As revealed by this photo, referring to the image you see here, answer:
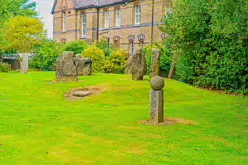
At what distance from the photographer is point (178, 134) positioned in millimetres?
9211

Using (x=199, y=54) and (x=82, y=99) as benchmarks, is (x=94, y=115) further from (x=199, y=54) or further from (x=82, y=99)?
(x=199, y=54)

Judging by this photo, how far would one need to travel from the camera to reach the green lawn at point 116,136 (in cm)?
679

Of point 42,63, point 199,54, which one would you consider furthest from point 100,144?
point 42,63

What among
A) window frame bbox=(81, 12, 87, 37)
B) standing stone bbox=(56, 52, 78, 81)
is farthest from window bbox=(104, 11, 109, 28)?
standing stone bbox=(56, 52, 78, 81)

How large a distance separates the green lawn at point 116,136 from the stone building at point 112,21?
69.1 ft

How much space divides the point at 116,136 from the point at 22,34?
117 feet

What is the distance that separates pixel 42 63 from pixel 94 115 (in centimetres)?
2668

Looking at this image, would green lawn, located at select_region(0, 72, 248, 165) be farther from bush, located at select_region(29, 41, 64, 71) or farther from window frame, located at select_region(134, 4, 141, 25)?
window frame, located at select_region(134, 4, 141, 25)

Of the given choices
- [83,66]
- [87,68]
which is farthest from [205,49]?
[83,66]

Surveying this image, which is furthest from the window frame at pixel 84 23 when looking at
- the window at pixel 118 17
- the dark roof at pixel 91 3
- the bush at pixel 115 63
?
the bush at pixel 115 63

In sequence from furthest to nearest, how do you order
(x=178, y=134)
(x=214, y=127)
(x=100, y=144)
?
(x=214, y=127)
(x=178, y=134)
(x=100, y=144)

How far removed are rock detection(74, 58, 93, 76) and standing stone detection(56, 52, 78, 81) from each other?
12.8 ft

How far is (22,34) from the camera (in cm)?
4181

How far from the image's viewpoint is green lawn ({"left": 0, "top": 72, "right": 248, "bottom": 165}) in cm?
679
